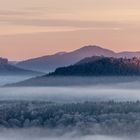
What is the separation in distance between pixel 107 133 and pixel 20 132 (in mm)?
21105

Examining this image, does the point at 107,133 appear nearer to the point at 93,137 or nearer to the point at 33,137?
the point at 93,137

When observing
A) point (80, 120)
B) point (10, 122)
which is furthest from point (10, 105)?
point (80, 120)

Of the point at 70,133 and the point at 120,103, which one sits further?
the point at 120,103

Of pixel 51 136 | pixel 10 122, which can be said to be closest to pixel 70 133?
pixel 51 136

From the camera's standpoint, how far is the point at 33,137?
6983 inches

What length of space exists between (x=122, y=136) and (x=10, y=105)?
4288cm

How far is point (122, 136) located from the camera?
531 feet

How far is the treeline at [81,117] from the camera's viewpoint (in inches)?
6526

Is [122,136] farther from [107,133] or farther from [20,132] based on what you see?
[20,132]

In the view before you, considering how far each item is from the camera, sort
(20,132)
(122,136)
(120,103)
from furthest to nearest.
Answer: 1. (120,103)
2. (20,132)
3. (122,136)

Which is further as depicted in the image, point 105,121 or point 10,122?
point 10,122

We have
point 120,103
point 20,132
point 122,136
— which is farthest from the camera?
point 120,103

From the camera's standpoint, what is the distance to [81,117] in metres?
164

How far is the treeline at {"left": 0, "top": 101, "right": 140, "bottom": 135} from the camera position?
544 feet
